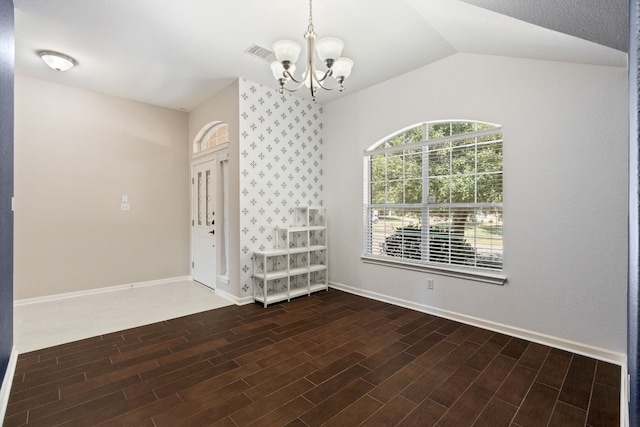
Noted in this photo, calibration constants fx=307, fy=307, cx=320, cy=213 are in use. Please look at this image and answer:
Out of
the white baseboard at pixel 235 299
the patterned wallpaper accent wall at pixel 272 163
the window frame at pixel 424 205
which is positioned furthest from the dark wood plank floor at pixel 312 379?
the patterned wallpaper accent wall at pixel 272 163

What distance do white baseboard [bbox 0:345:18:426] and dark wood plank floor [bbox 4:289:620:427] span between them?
4 cm

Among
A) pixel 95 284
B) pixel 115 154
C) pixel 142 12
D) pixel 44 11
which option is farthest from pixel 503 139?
pixel 95 284

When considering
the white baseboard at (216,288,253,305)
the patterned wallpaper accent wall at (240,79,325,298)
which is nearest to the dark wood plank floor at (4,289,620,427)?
the white baseboard at (216,288,253,305)

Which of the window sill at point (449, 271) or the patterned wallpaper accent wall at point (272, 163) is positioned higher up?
the patterned wallpaper accent wall at point (272, 163)

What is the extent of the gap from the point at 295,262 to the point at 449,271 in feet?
7.43

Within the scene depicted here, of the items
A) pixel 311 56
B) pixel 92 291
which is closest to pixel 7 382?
pixel 92 291

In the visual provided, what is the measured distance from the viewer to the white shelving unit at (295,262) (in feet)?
13.9

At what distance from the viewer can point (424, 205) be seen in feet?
12.5

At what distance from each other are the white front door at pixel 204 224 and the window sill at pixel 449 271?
249 cm

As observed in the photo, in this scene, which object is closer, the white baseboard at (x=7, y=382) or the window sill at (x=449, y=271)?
the white baseboard at (x=7, y=382)

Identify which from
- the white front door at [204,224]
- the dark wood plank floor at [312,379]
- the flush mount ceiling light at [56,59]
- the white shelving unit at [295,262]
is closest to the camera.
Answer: the dark wood plank floor at [312,379]

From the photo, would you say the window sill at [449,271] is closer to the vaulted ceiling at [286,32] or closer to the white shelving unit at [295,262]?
the white shelving unit at [295,262]

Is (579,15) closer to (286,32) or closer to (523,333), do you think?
(286,32)

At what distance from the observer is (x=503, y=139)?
10.2 ft
